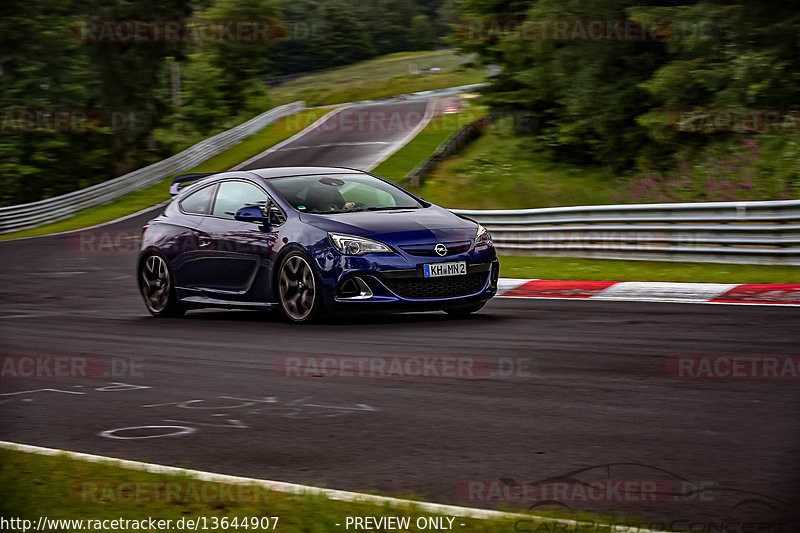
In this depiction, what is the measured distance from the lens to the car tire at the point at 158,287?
453 inches

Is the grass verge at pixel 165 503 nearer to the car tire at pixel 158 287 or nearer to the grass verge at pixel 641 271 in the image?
the car tire at pixel 158 287

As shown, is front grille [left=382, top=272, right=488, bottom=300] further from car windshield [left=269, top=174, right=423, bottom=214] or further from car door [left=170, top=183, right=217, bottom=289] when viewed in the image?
car door [left=170, top=183, right=217, bottom=289]

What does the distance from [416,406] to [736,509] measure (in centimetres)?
238

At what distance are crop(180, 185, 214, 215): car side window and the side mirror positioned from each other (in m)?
0.92

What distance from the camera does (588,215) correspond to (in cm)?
1633

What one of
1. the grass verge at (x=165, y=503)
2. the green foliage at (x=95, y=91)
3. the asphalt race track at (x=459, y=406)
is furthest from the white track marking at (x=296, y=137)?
the grass verge at (x=165, y=503)

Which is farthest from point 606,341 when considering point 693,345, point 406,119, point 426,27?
point 426,27

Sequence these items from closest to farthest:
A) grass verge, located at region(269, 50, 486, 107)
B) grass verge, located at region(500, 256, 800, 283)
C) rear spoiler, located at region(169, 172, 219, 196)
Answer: rear spoiler, located at region(169, 172, 219, 196), grass verge, located at region(500, 256, 800, 283), grass verge, located at region(269, 50, 486, 107)

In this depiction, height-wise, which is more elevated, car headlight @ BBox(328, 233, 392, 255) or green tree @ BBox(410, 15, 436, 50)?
green tree @ BBox(410, 15, 436, 50)

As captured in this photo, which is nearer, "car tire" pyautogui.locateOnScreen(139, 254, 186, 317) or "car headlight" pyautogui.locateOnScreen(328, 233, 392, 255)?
"car headlight" pyautogui.locateOnScreen(328, 233, 392, 255)

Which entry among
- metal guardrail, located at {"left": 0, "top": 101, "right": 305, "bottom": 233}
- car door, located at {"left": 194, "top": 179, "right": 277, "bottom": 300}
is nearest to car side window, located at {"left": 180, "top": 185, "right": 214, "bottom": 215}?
car door, located at {"left": 194, "top": 179, "right": 277, "bottom": 300}

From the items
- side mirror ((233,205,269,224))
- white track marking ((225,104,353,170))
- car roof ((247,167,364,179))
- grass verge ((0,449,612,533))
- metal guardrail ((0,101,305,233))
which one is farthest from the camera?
white track marking ((225,104,353,170))

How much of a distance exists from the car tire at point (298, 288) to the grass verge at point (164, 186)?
2231cm

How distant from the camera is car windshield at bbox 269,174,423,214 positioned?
33.6 feet
